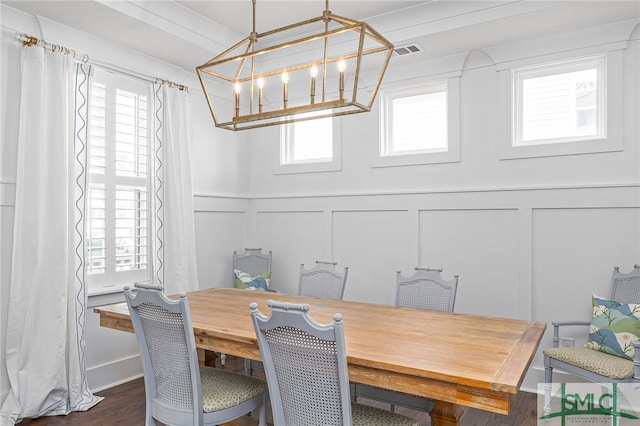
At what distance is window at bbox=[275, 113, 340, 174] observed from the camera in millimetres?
4441

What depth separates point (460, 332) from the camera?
218 cm

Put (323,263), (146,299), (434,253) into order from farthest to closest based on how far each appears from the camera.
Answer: (434,253) < (323,263) < (146,299)

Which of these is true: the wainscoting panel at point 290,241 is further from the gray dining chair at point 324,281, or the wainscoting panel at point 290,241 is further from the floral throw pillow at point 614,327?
the floral throw pillow at point 614,327

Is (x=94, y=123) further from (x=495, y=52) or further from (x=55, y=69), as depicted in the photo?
(x=495, y=52)

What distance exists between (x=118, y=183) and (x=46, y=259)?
0.87 meters

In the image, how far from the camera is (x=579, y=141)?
332 centimetres

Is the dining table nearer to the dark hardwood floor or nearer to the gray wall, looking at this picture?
the dark hardwood floor

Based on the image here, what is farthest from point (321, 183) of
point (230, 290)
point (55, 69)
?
point (55, 69)

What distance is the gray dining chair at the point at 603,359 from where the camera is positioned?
2525 mm

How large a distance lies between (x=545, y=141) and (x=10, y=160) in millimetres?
3853

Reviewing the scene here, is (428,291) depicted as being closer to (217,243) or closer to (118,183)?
(217,243)

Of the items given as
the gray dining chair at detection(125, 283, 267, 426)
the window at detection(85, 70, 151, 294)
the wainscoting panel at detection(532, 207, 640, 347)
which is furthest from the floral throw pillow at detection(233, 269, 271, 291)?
the wainscoting panel at detection(532, 207, 640, 347)

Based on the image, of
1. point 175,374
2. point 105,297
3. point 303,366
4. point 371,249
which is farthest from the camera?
point 371,249

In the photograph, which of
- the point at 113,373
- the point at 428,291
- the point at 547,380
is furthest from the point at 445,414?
the point at 113,373
